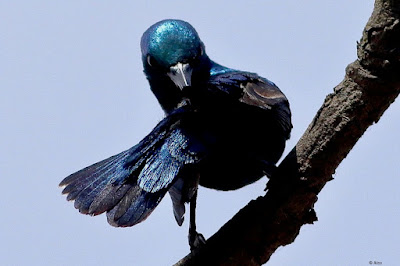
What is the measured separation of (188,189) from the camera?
4121 mm

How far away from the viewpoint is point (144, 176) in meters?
4.12

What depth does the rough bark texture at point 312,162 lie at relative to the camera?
353 cm

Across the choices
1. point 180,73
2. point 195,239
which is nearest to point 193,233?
point 195,239

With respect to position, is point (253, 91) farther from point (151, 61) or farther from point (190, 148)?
point (151, 61)

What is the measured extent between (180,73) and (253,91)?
747 millimetres

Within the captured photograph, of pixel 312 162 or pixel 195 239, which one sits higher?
pixel 195 239

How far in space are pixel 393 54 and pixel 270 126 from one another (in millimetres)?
1183

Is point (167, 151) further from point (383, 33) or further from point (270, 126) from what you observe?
point (383, 33)

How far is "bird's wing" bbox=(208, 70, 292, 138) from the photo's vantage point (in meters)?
4.10

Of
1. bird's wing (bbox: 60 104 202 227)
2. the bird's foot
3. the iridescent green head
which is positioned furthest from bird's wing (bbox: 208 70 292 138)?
the bird's foot

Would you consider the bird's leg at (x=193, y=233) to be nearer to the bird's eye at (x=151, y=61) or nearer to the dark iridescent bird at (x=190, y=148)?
the dark iridescent bird at (x=190, y=148)

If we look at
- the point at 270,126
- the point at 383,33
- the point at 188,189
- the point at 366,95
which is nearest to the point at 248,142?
the point at 270,126

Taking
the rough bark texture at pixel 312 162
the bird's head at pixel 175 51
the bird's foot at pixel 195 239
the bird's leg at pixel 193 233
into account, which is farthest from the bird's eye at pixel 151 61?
the rough bark texture at pixel 312 162

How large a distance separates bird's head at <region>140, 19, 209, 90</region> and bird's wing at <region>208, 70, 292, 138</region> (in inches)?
20.7
